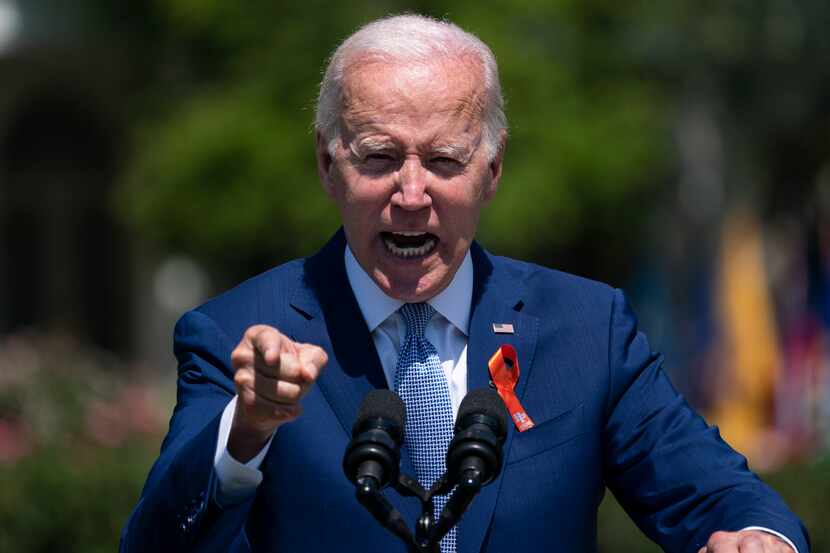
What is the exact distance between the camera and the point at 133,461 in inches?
293

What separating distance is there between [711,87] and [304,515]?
12699mm

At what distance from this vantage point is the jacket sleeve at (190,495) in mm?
3102

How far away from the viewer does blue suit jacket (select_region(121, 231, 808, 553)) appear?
333 cm

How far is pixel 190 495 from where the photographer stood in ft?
10.2

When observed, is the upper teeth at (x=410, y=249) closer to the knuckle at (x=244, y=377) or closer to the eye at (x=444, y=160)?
the eye at (x=444, y=160)

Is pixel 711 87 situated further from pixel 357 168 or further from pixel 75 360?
pixel 357 168

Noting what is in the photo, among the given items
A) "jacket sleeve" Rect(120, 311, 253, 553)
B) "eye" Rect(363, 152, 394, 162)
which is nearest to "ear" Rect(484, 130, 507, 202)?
"eye" Rect(363, 152, 394, 162)

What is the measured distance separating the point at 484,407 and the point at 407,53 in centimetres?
90

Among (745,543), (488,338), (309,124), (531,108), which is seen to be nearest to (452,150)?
(488,338)

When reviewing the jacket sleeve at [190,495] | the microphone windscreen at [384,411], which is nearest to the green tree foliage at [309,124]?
the jacket sleeve at [190,495]

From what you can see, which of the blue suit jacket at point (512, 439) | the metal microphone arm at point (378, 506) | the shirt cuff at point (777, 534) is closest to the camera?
the metal microphone arm at point (378, 506)

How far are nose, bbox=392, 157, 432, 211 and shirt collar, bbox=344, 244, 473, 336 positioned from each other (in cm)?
28

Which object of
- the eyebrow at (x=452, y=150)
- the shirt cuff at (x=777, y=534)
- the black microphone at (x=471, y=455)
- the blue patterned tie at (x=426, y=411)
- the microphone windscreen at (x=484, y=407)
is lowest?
the shirt cuff at (x=777, y=534)

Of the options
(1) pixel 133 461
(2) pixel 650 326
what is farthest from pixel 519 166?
(1) pixel 133 461
